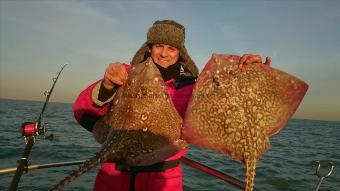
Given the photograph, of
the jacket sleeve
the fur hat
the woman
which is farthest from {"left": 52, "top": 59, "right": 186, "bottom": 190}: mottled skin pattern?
the fur hat

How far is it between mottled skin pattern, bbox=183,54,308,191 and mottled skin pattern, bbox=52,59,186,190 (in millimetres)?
253

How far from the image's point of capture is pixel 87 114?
12.5 feet

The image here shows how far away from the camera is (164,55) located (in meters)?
4.48

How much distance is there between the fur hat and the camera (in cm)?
446

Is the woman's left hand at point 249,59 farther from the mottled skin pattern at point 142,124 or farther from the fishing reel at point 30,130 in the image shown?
the fishing reel at point 30,130

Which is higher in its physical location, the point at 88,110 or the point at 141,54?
the point at 141,54

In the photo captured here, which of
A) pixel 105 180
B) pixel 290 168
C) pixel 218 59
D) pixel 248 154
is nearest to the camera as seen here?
pixel 248 154

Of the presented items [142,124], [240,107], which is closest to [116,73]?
[142,124]

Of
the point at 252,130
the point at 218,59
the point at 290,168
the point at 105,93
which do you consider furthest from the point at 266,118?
the point at 290,168

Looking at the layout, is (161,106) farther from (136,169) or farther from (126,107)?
(136,169)

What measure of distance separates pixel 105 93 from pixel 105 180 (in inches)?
43.4

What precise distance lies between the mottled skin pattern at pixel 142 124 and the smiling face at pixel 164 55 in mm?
1135

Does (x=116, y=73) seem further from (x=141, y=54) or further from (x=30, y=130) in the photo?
(x=30, y=130)

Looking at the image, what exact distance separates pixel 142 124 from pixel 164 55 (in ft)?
5.95
